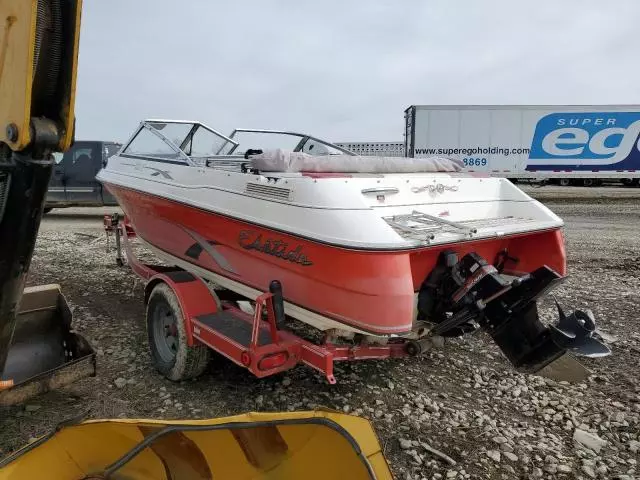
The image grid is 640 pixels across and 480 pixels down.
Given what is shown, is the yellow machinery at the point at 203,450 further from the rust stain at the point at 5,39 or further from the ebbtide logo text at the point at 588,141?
the ebbtide logo text at the point at 588,141

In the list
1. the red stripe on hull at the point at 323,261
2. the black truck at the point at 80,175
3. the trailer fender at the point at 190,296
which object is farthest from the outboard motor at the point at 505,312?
the black truck at the point at 80,175

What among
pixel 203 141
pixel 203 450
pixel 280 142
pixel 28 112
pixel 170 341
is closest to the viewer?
pixel 28 112

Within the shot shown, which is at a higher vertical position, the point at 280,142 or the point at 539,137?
the point at 539,137

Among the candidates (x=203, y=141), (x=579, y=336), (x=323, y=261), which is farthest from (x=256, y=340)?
(x=203, y=141)

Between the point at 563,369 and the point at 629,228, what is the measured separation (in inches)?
361

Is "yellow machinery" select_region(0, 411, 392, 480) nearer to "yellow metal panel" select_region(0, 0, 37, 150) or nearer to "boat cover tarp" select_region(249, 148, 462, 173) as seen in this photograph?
"yellow metal panel" select_region(0, 0, 37, 150)

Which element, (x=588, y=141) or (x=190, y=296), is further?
(x=588, y=141)

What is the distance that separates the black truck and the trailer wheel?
7518 mm

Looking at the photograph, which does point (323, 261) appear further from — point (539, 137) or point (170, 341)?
point (539, 137)

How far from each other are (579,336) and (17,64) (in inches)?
126

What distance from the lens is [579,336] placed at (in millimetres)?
3066

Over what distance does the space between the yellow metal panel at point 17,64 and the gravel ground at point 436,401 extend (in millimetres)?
2274

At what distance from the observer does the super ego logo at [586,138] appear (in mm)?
17297

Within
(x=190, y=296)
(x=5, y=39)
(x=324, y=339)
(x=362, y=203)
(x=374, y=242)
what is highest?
(x=5, y=39)
